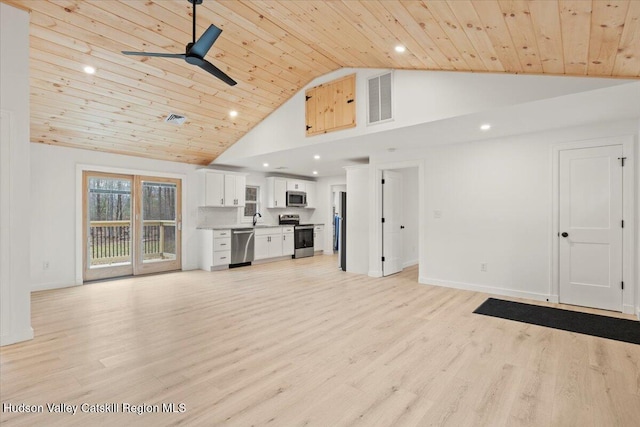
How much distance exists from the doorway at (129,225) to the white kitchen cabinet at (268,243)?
1.71 meters

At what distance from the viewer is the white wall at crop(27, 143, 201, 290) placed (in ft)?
16.3

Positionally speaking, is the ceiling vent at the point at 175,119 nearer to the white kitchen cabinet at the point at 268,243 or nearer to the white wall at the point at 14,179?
the white wall at the point at 14,179

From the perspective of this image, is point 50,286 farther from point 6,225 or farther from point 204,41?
point 204,41

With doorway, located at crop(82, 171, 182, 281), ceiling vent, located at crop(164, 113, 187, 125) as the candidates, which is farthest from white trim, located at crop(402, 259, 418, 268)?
ceiling vent, located at crop(164, 113, 187, 125)

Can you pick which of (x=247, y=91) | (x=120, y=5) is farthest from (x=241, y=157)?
(x=120, y=5)

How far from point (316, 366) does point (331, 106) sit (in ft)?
12.0

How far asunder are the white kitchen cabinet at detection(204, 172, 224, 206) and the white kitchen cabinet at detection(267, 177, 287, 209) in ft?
5.11

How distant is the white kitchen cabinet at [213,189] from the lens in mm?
6922

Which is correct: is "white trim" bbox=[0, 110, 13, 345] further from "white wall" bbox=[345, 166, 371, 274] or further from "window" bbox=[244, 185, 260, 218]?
"window" bbox=[244, 185, 260, 218]

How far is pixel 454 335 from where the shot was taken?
3123 mm

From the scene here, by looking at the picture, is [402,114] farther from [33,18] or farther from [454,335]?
[33,18]

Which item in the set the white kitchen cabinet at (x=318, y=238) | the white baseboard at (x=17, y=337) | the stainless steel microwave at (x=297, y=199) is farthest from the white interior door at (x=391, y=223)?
the white baseboard at (x=17, y=337)

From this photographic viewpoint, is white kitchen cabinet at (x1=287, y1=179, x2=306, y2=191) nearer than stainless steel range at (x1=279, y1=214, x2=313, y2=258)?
No

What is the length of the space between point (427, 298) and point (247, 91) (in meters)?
4.08
